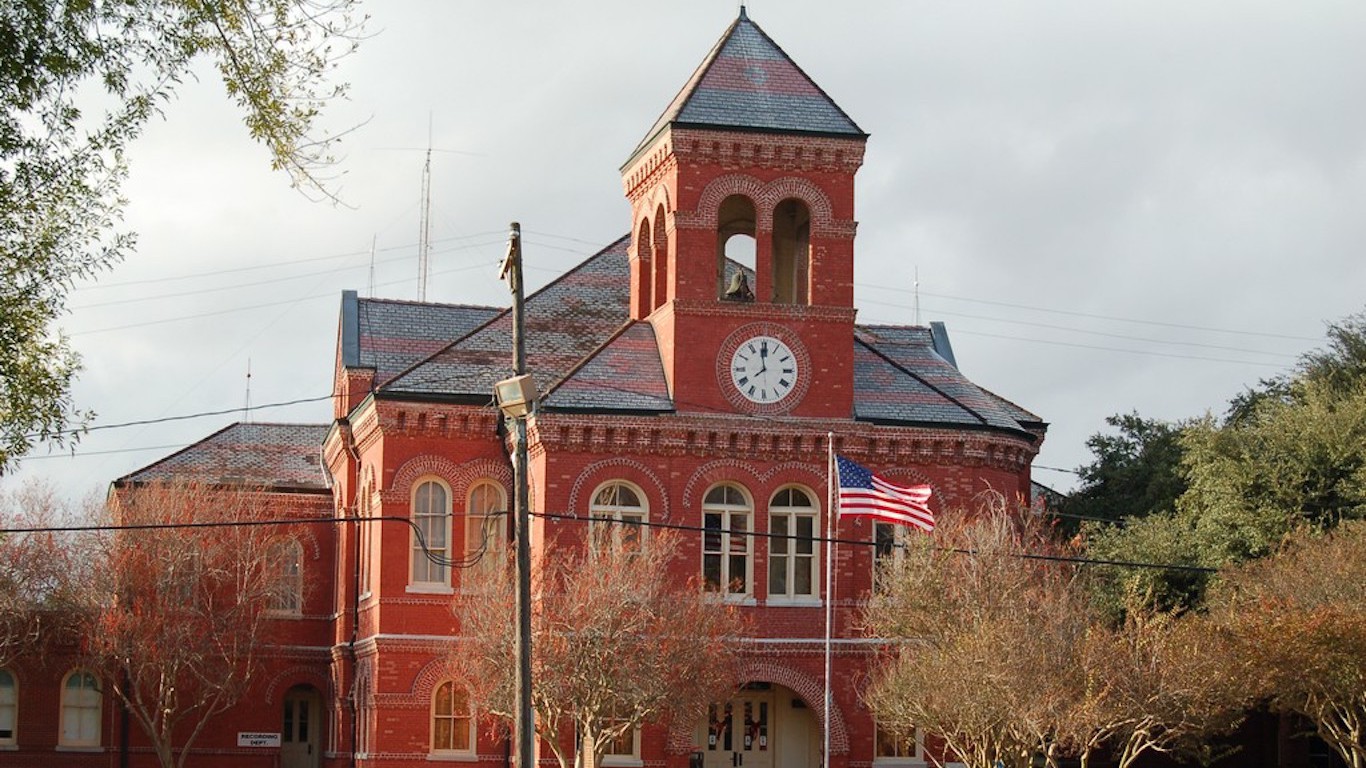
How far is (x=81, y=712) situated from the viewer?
54.3 m

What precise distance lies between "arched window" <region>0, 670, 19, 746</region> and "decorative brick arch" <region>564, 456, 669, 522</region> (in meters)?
18.9

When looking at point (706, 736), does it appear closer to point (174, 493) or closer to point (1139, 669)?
point (1139, 669)

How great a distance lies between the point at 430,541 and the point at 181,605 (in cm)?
982

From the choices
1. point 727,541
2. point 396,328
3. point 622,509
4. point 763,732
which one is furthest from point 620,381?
point 396,328

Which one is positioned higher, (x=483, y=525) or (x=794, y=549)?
(x=483, y=525)

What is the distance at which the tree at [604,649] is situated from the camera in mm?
37781

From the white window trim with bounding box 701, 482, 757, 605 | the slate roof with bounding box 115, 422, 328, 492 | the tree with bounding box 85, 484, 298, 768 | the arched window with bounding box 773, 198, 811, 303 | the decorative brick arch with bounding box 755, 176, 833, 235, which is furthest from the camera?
the slate roof with bounding box 115, 422, 328, 492

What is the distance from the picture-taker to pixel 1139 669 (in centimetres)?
3672

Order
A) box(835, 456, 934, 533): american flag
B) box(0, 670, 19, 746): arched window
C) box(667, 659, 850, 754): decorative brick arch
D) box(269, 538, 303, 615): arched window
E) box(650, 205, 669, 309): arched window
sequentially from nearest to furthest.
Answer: box(835, 456, 934, 533): american flag
box(667, 659, 850, 754): decorative brick arch
box(650, 205, 669, 309): arched window
box(0, 670, 19, 746): arched window
box(269, 538, 303, 615): arched window

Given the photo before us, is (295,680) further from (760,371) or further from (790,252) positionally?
(790,252)

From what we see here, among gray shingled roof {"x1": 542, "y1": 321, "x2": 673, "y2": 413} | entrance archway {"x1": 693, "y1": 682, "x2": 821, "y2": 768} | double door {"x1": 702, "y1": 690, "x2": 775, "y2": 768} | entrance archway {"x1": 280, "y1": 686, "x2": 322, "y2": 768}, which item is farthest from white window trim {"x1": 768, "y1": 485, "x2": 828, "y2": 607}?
entrance archway {"x1": 280, "y1": 686, "x2": 322, "y2": 768}

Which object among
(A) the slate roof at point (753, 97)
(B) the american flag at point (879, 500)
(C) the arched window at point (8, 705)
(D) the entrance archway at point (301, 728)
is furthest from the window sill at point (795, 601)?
(C) the arched window at point (8, 705)

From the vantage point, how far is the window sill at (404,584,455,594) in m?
45.1

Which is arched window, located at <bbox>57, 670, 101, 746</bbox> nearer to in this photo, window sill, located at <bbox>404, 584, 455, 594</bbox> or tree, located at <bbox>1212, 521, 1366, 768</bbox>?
window sill, located at <bbox>404, 584, 455, 594</bbox>
